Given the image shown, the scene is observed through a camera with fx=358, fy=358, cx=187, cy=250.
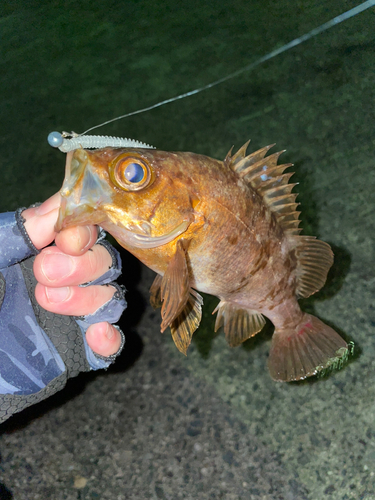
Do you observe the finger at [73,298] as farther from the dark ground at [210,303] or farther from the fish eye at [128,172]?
the dark ground at [210,303]

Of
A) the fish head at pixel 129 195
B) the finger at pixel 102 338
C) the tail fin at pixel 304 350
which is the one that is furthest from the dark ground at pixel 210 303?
the fish head at pixel 129 195

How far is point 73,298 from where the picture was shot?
1.02m

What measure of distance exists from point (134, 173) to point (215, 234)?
0.80ft

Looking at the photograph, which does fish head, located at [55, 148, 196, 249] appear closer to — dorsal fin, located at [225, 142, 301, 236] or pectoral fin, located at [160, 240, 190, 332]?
pectoral fin, located at [160, 240, 190, 332]

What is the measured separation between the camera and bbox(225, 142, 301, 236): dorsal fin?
92 cm

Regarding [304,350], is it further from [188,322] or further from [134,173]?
[134,173]

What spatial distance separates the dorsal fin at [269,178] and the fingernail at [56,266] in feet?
1.59

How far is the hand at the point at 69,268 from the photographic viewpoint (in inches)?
34.4

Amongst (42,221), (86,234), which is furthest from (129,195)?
(42,221)

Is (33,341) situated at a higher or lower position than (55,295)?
lower

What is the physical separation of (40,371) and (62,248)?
0.49 meters

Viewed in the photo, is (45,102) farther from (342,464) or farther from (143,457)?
(342,464)

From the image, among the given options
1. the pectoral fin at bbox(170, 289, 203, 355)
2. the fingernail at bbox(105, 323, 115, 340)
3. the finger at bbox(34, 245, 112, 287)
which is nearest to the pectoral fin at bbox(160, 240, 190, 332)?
the pectoral fin at bbox(170, 289, 203, 355)

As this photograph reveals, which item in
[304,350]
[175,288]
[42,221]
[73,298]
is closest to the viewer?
[175,288]
